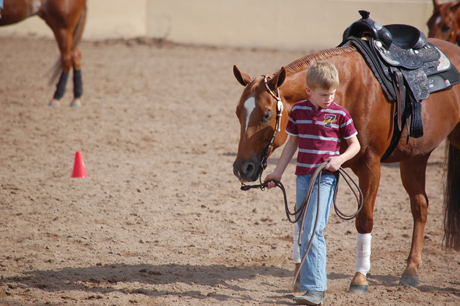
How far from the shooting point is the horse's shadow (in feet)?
10.3

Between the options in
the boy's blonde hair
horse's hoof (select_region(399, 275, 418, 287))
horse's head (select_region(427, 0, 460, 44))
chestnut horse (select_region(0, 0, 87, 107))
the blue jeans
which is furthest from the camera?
chestnut horse (select_region(0, 0, 87, 107))

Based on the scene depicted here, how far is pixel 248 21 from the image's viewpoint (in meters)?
15.2

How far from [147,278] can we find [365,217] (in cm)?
154

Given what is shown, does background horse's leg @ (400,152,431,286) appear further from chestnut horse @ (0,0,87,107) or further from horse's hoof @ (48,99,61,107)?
horse's hoof @ (48,99,61,107)

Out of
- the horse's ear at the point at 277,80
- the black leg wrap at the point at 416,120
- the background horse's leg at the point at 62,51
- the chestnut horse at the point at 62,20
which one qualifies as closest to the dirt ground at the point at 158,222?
the background horse's leg at the point at 62,51

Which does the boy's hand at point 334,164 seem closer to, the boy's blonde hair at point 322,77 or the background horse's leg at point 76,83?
the boy's blonde hair at point 322,77

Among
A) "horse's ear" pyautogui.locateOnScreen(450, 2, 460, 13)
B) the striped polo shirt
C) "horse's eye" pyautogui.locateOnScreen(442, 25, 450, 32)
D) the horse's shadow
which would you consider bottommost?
the horse's shadow

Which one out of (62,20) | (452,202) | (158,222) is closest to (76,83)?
(62,20)

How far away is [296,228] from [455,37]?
4745 mm

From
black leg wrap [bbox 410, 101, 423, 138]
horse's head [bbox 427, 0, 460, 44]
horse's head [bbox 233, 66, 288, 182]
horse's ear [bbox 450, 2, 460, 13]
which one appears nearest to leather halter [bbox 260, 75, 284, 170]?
horse's head [bbox 233, 66, 288, 182]

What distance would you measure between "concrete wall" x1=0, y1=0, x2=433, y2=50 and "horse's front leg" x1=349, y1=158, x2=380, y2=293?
496 inches

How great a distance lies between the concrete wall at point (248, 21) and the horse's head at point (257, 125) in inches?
501

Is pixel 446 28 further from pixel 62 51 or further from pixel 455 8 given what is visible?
pixel 62 51

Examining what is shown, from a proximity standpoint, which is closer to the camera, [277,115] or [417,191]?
[277,115]
